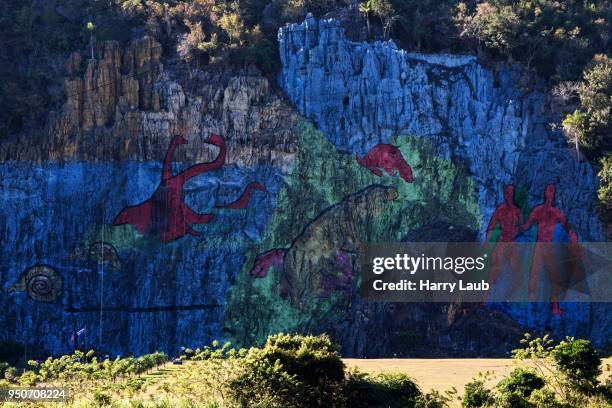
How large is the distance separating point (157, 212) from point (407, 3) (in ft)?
44.8

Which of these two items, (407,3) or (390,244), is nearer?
(390,244)

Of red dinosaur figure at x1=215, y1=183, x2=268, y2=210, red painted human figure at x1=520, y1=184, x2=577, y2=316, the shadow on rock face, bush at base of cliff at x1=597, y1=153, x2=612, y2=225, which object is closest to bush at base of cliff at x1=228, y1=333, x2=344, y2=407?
red dinosaur figure at x1=215, y1=183, x2=268, y2=210

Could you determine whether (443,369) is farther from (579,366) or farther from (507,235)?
(507,235)

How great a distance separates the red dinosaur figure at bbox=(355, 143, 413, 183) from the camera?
3541 cm

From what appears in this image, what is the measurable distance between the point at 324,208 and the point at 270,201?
6.22 feet

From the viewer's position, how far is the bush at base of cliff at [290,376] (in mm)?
18312

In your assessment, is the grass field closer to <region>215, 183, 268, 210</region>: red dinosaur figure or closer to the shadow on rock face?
the shadow on rock face

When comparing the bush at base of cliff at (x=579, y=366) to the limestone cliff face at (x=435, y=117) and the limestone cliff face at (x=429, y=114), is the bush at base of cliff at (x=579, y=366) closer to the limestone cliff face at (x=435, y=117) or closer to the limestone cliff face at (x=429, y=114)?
the limestone cliff face at (x=435, y=117)

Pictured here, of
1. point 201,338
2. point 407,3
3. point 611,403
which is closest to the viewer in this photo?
point 611,403

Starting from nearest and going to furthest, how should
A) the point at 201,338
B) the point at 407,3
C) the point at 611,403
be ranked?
the point at 611,403
the point at 201,338
the point at 407,3

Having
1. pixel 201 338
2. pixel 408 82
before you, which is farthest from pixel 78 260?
pixel 408 82

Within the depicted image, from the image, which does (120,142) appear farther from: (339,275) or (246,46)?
(339,275)

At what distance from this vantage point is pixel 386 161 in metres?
35.5

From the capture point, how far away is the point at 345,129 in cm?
3566
